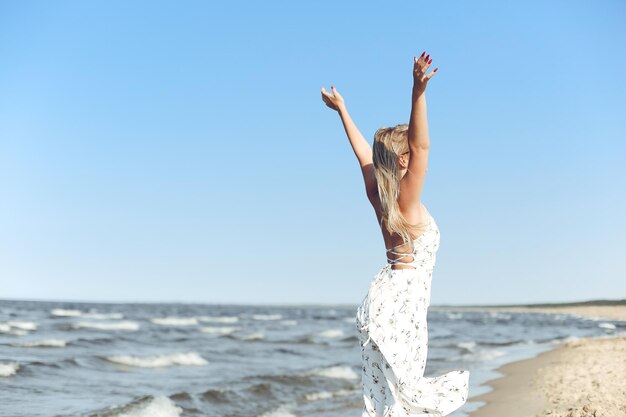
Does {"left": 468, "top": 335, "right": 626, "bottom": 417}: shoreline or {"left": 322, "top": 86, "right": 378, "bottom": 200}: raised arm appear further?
{"left": 468, "top": 335, "right": 626, "bottom": 417}: shoreline

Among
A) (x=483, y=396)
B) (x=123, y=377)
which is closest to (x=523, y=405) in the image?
(x=483, y=396)

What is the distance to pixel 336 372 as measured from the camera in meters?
15.0

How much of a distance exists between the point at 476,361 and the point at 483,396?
24.5 feet

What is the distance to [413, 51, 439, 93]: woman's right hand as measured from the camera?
3102 millimetres

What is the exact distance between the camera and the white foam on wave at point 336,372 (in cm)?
1468

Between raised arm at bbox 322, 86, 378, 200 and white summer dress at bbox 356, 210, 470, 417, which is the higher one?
raised arm at bbox 322, 86, 378, 200

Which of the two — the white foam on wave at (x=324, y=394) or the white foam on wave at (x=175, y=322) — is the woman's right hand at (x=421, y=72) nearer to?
the white foam on wave at (x=324, y=394)

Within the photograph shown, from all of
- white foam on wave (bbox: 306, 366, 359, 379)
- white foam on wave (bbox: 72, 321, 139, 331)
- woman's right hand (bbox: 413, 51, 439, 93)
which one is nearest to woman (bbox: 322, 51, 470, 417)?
woman's right hand (bbox: 413, 51, 439, 93)

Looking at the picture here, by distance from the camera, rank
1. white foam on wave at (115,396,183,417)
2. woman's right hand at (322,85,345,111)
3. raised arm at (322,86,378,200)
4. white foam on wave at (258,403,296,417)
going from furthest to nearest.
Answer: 1. white foam on wave at (258,403,296,417)
2. white foam on wave at (115,396,183,417)
3. woman's right hand at (322,85,345,111)
4. raised arm at (322,86,378,200)

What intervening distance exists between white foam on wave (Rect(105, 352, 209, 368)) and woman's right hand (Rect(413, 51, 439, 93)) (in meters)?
15.1

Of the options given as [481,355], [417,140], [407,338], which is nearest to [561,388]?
[407,338]

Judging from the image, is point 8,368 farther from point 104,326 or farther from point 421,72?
point 104,326

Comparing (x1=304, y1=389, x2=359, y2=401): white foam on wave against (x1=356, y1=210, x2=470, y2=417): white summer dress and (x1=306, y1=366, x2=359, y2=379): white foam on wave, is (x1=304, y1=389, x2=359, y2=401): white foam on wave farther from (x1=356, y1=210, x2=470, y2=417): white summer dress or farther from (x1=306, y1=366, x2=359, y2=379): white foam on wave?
(x1=356, y1=210, x2=470, y2=417): white summer dress

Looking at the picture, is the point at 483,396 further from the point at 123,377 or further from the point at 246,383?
the point at 123,377
